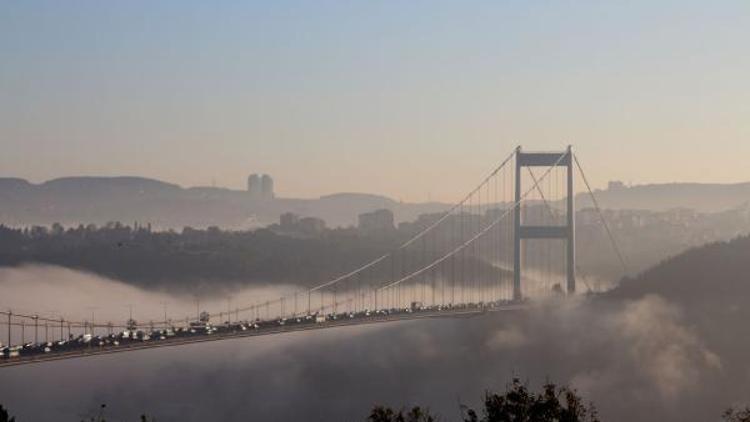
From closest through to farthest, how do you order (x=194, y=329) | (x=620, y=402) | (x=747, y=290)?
(x=620, y=402), (x=194, y=329), (x=747, y=290)

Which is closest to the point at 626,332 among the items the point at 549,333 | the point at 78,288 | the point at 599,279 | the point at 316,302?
the point at 549,333

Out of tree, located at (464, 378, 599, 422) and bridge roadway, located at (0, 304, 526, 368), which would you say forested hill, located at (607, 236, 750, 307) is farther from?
tree, located at (464, 378, 599, 422)

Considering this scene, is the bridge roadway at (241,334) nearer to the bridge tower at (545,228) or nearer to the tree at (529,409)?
the bridge tower at (545,228)

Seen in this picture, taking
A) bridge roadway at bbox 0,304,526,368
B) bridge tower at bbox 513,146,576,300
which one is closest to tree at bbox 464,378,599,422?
bridge roadway at bbox 0,304,526,368

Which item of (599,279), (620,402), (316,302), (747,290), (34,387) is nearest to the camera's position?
(620,402)

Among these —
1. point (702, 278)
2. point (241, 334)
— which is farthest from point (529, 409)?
point (702, 278)

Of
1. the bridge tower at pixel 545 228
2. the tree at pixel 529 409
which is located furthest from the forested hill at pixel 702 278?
the tree at pixel 529 409

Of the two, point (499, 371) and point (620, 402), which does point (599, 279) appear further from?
point (620, 402)
